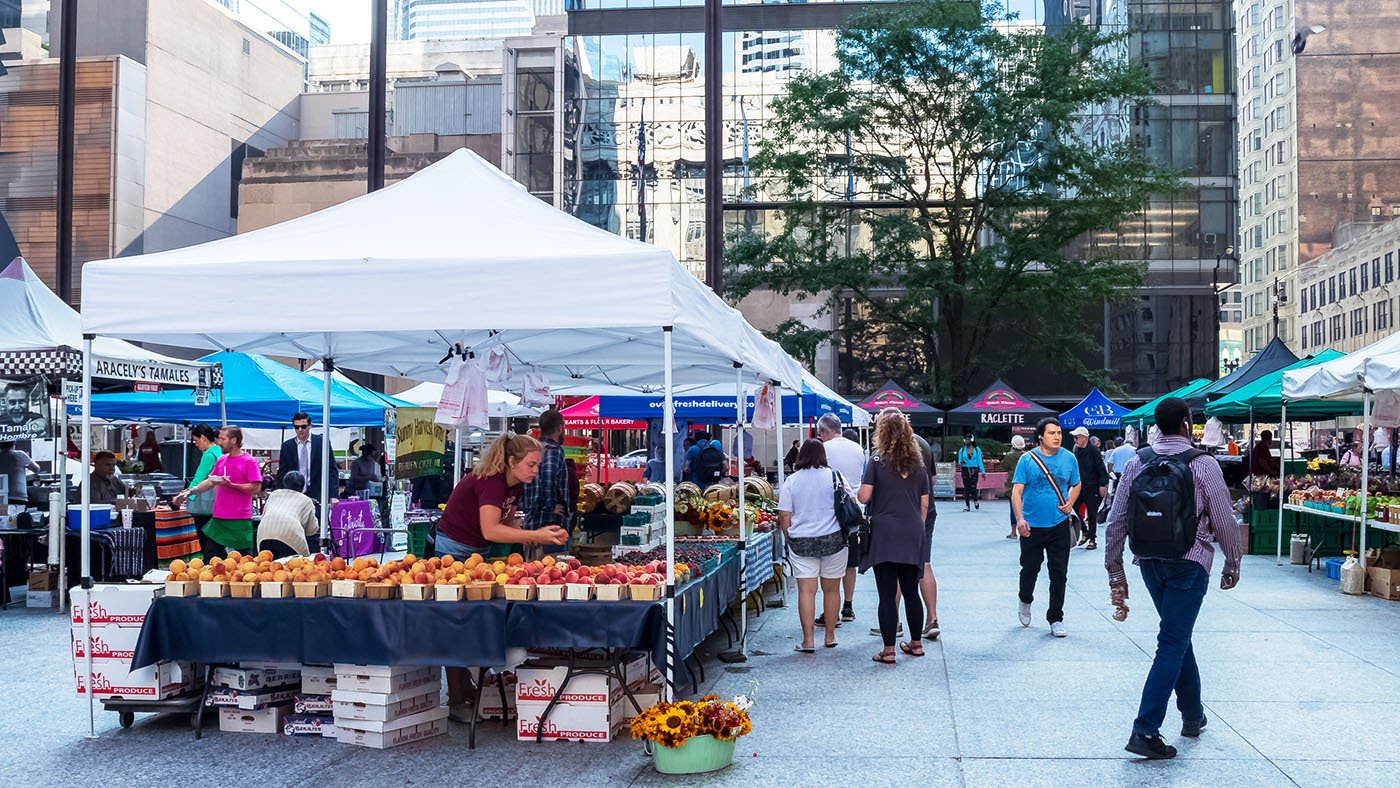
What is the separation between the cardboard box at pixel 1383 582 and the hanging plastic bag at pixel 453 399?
1044cm

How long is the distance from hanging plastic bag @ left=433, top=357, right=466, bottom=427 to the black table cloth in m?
1.62

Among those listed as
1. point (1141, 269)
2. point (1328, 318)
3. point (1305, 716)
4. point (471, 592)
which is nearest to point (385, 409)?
point (471, 592)

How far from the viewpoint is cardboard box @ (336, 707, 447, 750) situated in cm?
718

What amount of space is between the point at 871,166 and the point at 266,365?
25.9 m

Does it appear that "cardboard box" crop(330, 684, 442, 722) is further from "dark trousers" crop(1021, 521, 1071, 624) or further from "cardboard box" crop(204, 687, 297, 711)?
"dark trousers" crop(1021, 521, 1071, 624)

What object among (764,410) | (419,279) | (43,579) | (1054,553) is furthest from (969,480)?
(419,279)

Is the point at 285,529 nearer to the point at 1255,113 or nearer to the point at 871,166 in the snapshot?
the point at 871,166

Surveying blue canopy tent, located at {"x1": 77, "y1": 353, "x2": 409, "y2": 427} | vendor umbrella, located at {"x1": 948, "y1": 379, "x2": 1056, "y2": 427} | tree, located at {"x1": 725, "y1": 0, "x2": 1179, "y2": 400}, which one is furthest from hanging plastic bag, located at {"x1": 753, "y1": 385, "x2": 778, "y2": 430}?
tree, located at {"x1": 725, "y1": 0, "x2": 1179, "y2": 400}

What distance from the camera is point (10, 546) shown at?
14.2 metres

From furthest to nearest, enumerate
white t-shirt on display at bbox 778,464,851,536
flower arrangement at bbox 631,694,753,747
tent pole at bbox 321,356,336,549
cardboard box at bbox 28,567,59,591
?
cardboard box at bbox 28,567,59,591, tent pole at bbox 321,356,336,549, white t-shirt on display at bbox 778,464,851,536, flower arrangement at bbox 631,694,753,747

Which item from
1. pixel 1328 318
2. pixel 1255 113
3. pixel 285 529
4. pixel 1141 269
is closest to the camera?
pixel 285 529

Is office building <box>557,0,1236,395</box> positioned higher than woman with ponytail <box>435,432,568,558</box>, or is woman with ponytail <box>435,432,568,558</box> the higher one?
office building <box>557,0,1236,395</box>

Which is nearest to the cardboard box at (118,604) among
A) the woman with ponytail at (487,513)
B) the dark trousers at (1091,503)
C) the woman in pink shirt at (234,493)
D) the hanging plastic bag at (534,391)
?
the woman with ponytail at (487,513)

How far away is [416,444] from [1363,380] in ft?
33.3
